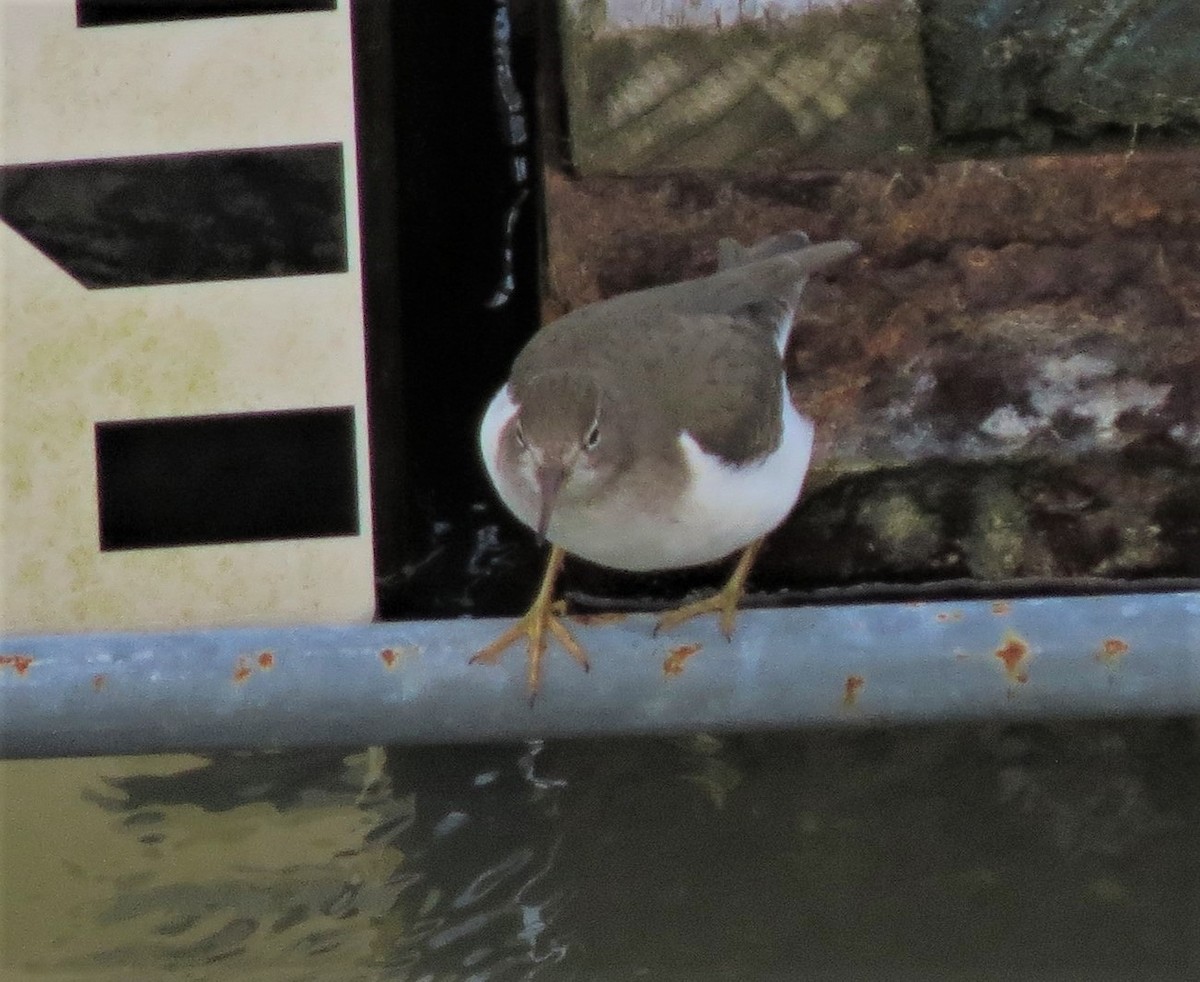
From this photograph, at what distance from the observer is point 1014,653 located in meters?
1.66

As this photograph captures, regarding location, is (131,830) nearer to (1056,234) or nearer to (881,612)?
(881,612)

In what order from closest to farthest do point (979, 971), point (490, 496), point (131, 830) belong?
point (979, 971), point (131, 830), point (490, 496)

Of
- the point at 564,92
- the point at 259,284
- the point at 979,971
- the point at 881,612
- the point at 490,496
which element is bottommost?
the point at 979,971

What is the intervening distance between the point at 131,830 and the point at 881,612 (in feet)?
5.39

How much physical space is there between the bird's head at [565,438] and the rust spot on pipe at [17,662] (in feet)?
2.67

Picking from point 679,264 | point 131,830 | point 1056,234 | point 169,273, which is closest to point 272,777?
point 131,830

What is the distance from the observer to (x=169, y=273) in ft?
9.24

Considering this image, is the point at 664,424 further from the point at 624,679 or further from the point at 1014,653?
the point at 1014,653

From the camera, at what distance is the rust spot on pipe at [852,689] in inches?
66.1

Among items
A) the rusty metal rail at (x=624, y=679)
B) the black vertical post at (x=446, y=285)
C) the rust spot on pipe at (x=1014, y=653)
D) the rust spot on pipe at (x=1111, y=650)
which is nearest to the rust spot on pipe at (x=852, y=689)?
the rusty metal rail at (x=624, y=679)

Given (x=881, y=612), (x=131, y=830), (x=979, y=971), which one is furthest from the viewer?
(x=131, y=830)

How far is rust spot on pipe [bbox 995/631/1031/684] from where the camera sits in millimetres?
1663

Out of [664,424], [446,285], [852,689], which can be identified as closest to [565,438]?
[664,424]

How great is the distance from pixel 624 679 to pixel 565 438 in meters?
0.62
